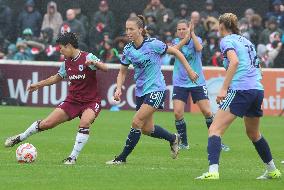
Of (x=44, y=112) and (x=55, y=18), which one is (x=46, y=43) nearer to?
(x=55, y=18)

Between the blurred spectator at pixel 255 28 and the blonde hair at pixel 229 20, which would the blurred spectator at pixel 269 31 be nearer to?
the blurred spectator at pixel 255 28

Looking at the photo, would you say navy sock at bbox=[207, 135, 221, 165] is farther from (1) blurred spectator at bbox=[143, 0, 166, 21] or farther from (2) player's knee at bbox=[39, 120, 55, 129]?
(1) blurred spectator at bbox=[143, 0, 166, 21]

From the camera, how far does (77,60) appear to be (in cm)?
1431

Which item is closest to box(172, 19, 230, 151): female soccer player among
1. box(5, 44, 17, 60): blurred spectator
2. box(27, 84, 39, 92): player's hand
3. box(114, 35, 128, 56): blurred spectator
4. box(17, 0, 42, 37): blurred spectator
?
box(27, 84, 39, 92): player's hand

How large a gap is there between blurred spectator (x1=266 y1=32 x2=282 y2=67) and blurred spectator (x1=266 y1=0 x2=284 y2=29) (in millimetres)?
1146

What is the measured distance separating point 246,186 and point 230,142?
7659 mm

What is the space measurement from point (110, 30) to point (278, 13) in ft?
17.4

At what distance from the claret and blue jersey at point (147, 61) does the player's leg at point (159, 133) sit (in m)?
0.48

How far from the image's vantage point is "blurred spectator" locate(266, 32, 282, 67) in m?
28.5

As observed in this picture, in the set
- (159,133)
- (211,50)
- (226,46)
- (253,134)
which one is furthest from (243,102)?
(211,50)

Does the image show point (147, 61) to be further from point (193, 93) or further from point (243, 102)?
point (193, 93)

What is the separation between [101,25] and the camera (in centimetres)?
3052

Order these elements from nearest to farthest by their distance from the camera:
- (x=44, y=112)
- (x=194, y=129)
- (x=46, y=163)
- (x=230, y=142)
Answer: (x=46, y=163) → (x=230, y=142) → (x=194, y=129) → (x=44, y=112)

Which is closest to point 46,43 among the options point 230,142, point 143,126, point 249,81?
point 230,142
